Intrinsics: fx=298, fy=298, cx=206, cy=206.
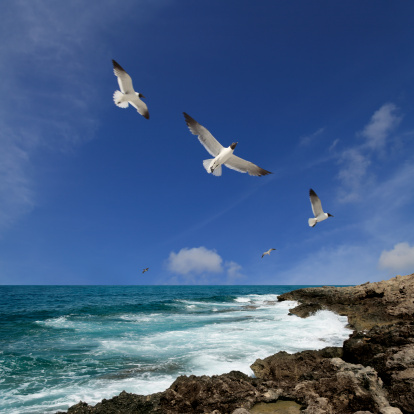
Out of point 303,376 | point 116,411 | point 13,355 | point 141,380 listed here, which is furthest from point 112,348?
point 303,376

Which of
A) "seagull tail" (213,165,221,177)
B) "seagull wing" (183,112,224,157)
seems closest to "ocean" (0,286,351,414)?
"seagull tail" (213,165,221,177)

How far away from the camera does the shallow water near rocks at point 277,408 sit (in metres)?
3.97

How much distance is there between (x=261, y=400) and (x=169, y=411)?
133 centimetres

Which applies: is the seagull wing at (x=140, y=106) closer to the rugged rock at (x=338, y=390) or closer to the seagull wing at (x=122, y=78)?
the seagull wing at (x=122, y=78)

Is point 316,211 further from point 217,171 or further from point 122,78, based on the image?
point 122,78

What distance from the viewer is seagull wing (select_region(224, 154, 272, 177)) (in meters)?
9.38

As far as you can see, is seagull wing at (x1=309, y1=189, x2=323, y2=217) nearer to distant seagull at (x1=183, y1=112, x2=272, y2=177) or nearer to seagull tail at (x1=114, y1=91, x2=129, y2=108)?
distant seagull at (x1=183, y1=112, x2=272, y2=177)

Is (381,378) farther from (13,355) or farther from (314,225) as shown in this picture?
(13,355)

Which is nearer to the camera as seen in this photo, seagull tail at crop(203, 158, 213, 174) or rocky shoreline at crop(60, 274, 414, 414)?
rocky shoreline at crop(60, 274, 414, 414)

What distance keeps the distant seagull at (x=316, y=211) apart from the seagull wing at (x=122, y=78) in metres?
8.16

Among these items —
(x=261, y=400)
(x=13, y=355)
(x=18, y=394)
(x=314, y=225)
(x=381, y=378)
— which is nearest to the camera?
(x=261, y=400)

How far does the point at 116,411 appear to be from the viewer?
443 cm

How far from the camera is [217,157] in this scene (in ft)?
29.3

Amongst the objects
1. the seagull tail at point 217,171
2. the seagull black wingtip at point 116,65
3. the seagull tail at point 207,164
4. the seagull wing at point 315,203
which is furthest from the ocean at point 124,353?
the seagull black wingtip at point 116,65
